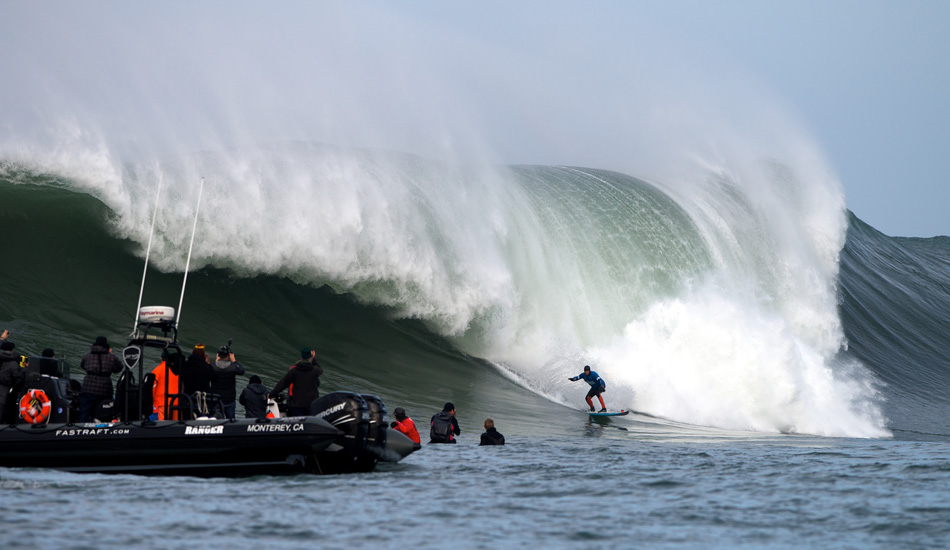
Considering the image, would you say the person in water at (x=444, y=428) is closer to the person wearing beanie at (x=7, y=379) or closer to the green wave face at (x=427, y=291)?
the green wave face at (x=427, y=291)

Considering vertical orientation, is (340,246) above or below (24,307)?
above

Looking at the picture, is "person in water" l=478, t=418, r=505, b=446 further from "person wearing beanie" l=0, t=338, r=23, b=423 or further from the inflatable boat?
"person wearing beanie" l=0, t=338, r=23, b=423

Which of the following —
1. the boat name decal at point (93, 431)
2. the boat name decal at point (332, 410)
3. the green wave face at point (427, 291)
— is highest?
the green wave face at point (427, 291)

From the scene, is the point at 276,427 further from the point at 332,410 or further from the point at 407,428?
the point at 407,428

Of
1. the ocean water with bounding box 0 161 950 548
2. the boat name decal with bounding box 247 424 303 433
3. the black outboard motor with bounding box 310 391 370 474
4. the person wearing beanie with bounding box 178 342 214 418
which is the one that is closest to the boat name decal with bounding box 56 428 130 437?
the ocean water with bounding box 0 161 950 548

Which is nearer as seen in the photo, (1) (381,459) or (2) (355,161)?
(1) (381,459)

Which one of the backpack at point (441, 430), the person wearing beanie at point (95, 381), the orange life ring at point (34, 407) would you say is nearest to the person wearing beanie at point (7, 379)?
the orange life ring at point (34, 407)

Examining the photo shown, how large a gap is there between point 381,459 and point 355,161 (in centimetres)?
1293

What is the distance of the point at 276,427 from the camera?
9.23 metres

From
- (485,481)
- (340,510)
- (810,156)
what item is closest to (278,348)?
(485,481)

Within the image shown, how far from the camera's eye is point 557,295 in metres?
22.2

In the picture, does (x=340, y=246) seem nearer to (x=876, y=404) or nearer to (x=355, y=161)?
(x=355, y=161)

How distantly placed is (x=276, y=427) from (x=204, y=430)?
2.22 ft

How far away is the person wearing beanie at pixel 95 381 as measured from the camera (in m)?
9.95
